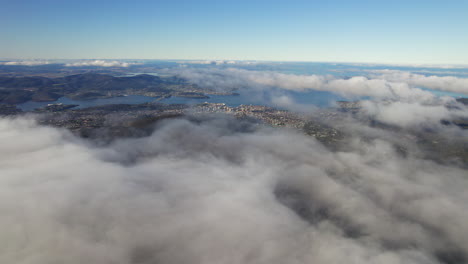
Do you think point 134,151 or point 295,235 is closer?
point 295,235

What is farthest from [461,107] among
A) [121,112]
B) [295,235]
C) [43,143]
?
[43,143]

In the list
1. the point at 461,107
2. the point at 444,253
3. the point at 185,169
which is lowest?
the point at 444,253

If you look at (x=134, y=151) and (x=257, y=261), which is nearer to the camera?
(x=257, y=261)

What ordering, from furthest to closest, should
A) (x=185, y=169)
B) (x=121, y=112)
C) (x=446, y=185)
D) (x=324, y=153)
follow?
(x=121, y=112) < (x=324, y=153) < (x=185, y=169) < (x=446, y=185)

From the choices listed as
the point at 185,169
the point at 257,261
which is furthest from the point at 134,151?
the point at 257,261

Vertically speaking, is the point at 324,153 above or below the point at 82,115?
below

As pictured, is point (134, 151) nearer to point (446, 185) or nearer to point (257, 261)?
point (257, 261)

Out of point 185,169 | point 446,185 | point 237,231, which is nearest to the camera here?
point 237,231

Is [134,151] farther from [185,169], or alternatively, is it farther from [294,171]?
[294,171]

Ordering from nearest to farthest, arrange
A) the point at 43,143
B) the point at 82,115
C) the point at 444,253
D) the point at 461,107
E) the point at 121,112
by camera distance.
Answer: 1. the point at 444,253
2. the point at 43,143
3. the point at 82,115
4. the point at 121,112
5. the point at 461,107
